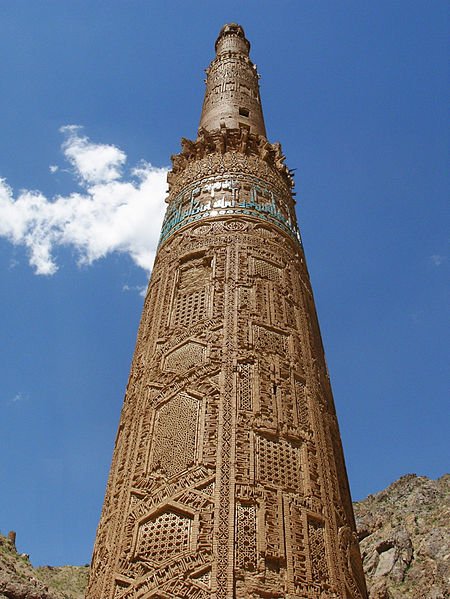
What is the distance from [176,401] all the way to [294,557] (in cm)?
→ 191

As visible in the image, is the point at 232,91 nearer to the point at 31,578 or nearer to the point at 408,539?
the point at 31,578

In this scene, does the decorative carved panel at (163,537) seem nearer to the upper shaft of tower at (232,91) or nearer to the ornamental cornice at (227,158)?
the ornamental cornice at (227,158)

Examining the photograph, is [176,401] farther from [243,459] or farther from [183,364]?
[243,459]

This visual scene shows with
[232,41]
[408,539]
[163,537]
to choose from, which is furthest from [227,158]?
[408,539]

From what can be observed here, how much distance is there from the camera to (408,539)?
2142 cm

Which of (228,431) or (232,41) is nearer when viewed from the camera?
(228,431)

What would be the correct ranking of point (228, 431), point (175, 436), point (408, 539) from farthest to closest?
point (408, 539)
point (175, 436)
point (228, 431)

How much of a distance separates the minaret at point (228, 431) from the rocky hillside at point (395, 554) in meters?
7.59

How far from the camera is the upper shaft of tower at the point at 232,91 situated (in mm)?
10969

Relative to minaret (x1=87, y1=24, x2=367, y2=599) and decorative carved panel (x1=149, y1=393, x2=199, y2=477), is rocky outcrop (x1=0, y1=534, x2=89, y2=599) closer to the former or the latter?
minaret (x1=87, y1=24, x2=367, y2=599)

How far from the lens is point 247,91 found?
12.0 meters

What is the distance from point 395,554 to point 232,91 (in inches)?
647

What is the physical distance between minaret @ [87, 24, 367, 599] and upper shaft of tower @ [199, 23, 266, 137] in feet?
6.58

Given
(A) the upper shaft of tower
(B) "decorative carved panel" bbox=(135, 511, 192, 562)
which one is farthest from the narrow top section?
(B) "decorative carved panel" bbox=(135, 511, 192, 562)
